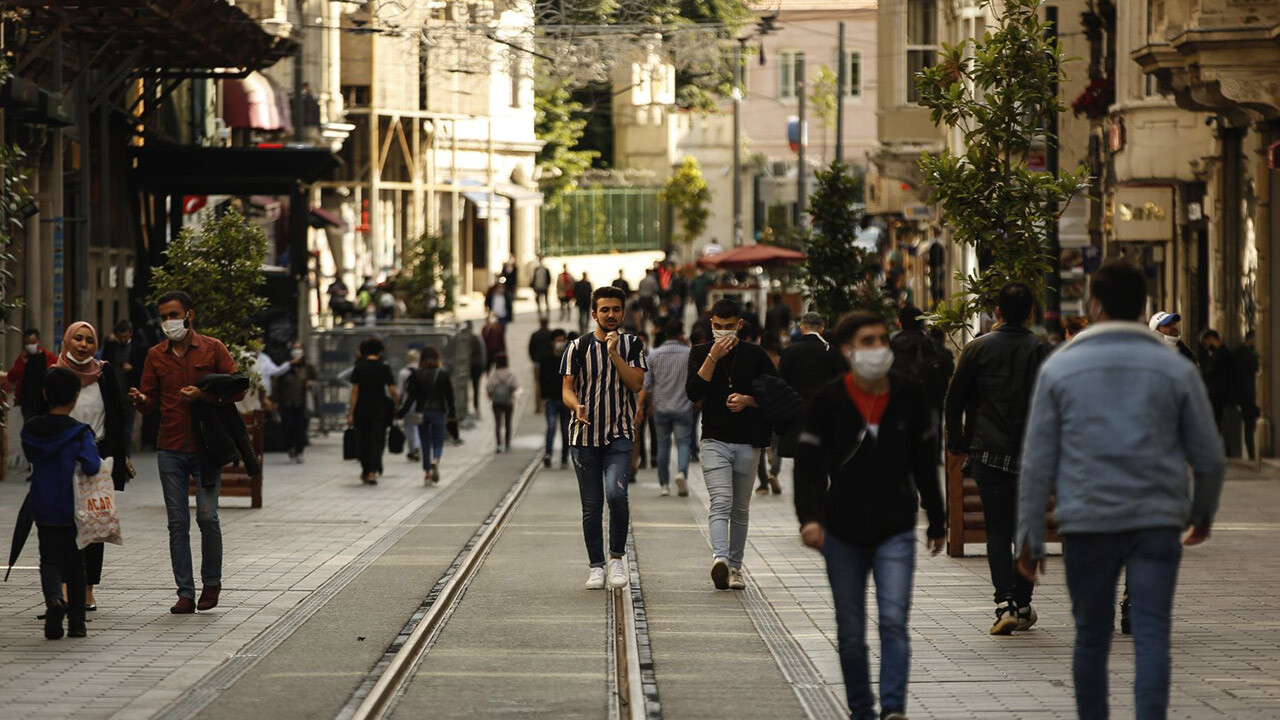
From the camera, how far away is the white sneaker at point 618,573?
1281 centimetres

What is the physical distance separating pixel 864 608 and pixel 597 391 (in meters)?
5.30

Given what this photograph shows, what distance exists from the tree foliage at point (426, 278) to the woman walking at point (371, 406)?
1644cm

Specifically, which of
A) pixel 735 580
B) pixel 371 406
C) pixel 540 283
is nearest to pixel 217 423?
pixel 735 580

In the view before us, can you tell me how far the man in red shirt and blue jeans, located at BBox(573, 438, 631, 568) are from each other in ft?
7.47

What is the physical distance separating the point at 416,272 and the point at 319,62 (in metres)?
9.70

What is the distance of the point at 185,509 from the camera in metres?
11.8

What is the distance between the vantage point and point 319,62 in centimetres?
4912

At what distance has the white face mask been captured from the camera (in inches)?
462

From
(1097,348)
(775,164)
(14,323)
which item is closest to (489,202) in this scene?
(775,164)

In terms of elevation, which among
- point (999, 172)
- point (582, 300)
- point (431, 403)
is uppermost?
point (999, 172)

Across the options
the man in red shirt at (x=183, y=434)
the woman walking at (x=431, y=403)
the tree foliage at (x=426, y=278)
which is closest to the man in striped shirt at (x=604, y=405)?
the man in red shirt at (x=183, y=434)

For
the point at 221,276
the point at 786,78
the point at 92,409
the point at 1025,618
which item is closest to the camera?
the point at 1025,618

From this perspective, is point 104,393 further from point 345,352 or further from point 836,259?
point 345,352

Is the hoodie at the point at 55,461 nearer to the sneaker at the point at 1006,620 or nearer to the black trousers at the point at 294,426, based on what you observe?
the sneaker at the point at 1006,620
